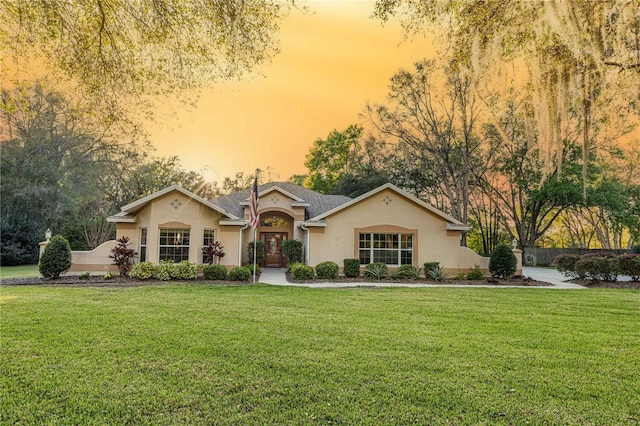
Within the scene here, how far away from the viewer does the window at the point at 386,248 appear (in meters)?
17.4

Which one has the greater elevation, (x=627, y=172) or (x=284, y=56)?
(x=627, y=172)

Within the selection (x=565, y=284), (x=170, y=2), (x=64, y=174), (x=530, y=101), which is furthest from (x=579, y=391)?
(x=64, y=174)

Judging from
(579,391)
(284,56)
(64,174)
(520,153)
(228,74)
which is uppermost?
(520,153)

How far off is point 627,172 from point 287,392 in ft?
123

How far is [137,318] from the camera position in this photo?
7.25 metres

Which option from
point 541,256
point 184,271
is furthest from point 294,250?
point 541,256

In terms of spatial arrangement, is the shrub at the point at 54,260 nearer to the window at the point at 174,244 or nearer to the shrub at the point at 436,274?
the window at the point at 174,244

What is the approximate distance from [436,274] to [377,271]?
253 centimetres

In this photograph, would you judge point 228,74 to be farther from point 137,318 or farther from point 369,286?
point 369,286

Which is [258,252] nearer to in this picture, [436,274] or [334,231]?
[334,231]

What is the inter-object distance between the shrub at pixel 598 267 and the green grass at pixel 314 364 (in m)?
7.28

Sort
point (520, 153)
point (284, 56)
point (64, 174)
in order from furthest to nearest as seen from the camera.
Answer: point (520, 153), point (64, 174), point (284, 56)

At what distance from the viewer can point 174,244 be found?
16172mm

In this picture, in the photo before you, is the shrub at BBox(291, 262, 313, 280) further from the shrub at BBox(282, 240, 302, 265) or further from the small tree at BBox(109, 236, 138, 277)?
the small tree at BBox(109, 236, 138, 277)
